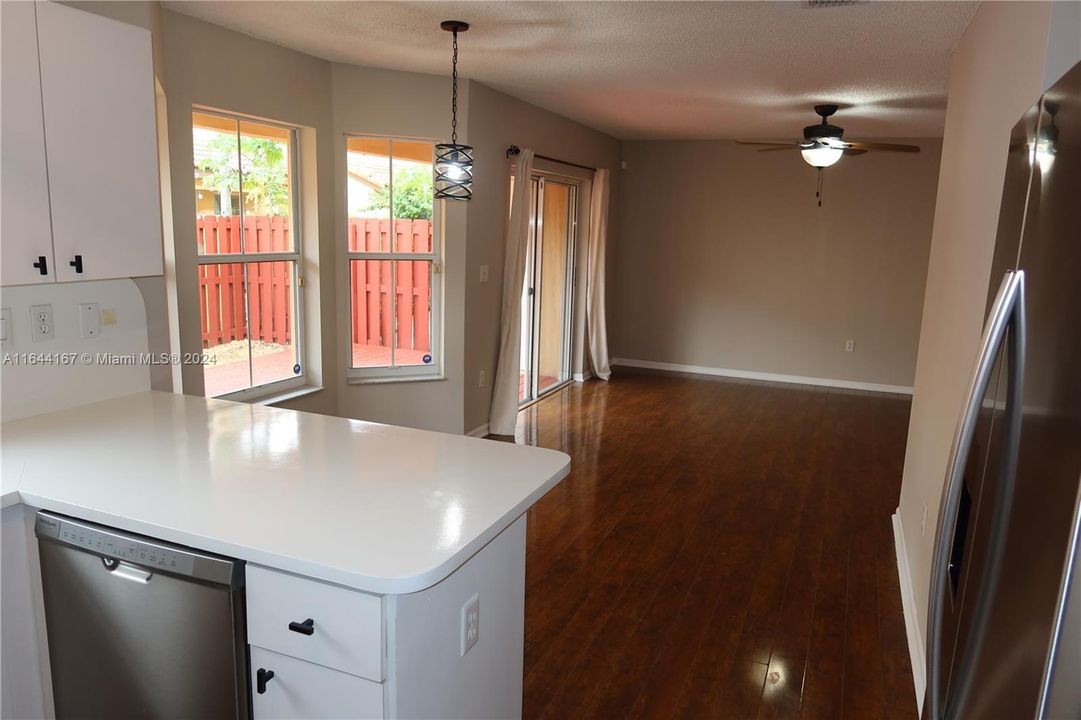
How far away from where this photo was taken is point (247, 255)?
13.1 ft

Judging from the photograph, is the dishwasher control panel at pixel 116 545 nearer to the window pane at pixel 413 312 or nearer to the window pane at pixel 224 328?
the window pane at pixel 224 328

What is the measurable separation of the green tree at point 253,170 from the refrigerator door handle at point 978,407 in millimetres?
3602

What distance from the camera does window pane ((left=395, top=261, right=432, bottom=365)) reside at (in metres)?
4.90

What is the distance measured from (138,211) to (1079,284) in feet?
8.08

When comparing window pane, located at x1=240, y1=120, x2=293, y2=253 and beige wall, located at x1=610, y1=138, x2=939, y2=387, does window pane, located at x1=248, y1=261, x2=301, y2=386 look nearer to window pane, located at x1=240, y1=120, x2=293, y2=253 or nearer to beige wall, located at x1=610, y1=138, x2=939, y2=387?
window pane, located at x1=240, y1=120, x2=293, y2=253

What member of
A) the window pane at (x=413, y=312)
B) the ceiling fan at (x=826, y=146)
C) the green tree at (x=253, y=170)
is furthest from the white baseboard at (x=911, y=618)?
the green tree at (x=253, y=170)

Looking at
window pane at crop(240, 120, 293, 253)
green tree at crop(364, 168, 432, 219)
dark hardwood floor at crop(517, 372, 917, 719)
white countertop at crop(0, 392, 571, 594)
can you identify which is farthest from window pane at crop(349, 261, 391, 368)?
white countertop at crop(0, 392, 571, 594)

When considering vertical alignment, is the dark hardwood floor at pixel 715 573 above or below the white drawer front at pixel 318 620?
below

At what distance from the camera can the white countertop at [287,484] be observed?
141 centimetres

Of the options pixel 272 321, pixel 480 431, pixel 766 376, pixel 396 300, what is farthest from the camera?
pixel 766 376

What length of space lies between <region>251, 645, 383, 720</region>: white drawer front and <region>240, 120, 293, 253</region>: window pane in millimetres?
3001

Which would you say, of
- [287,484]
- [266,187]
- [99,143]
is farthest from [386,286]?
[287,484]

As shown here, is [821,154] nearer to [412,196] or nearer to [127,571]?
[412,196]

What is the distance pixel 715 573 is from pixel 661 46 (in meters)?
2.61
